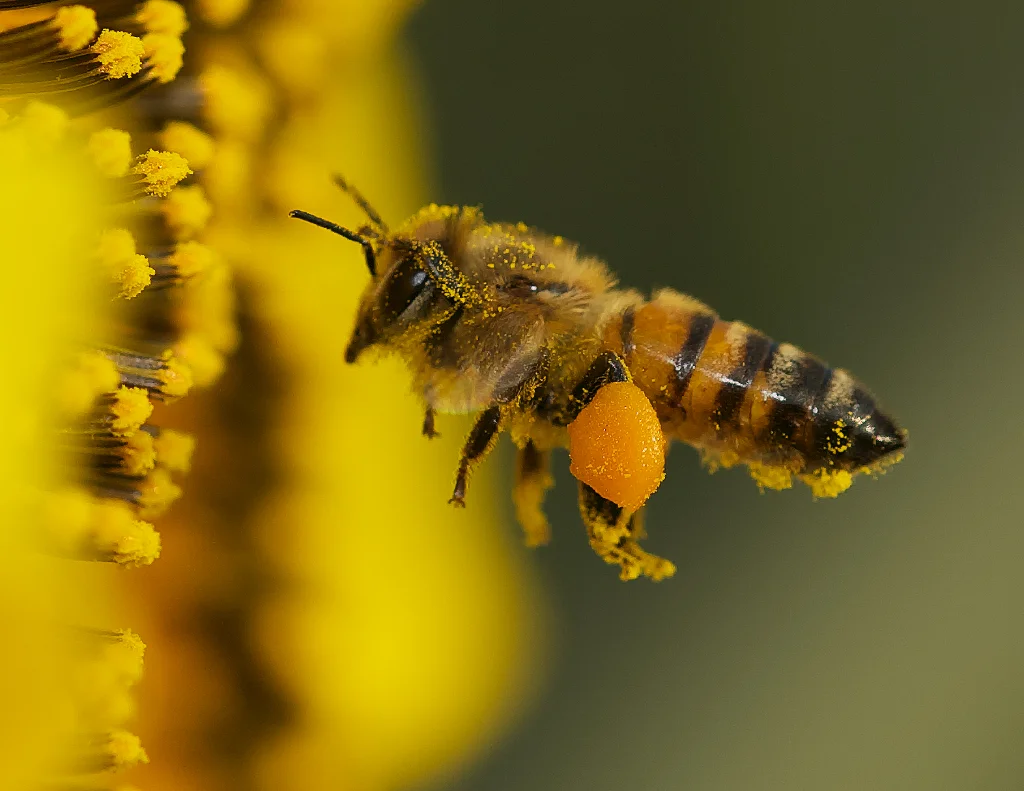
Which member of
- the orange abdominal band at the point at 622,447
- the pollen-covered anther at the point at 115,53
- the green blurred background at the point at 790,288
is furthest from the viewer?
the green blurred background at the point at 790,288

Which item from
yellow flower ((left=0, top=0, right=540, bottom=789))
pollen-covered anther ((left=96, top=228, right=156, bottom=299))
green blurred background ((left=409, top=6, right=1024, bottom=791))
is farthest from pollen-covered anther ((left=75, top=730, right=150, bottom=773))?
green blurred background ((left=409, top=6, right=1024, bottom=791))

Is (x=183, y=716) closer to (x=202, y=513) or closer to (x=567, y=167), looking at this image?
(x=202, y=513)

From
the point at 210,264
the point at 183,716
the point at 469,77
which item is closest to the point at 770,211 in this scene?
the point at 469,77

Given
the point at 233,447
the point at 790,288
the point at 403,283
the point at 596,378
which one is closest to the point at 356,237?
the point at 403,283

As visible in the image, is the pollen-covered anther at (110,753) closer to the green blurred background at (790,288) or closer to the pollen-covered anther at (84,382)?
the pollen-covered anther at (84,382)

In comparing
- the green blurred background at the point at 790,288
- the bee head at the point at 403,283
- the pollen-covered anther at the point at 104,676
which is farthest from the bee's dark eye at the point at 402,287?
the green blurred background at the point at 790,288

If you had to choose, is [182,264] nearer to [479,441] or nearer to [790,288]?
[479,441]
